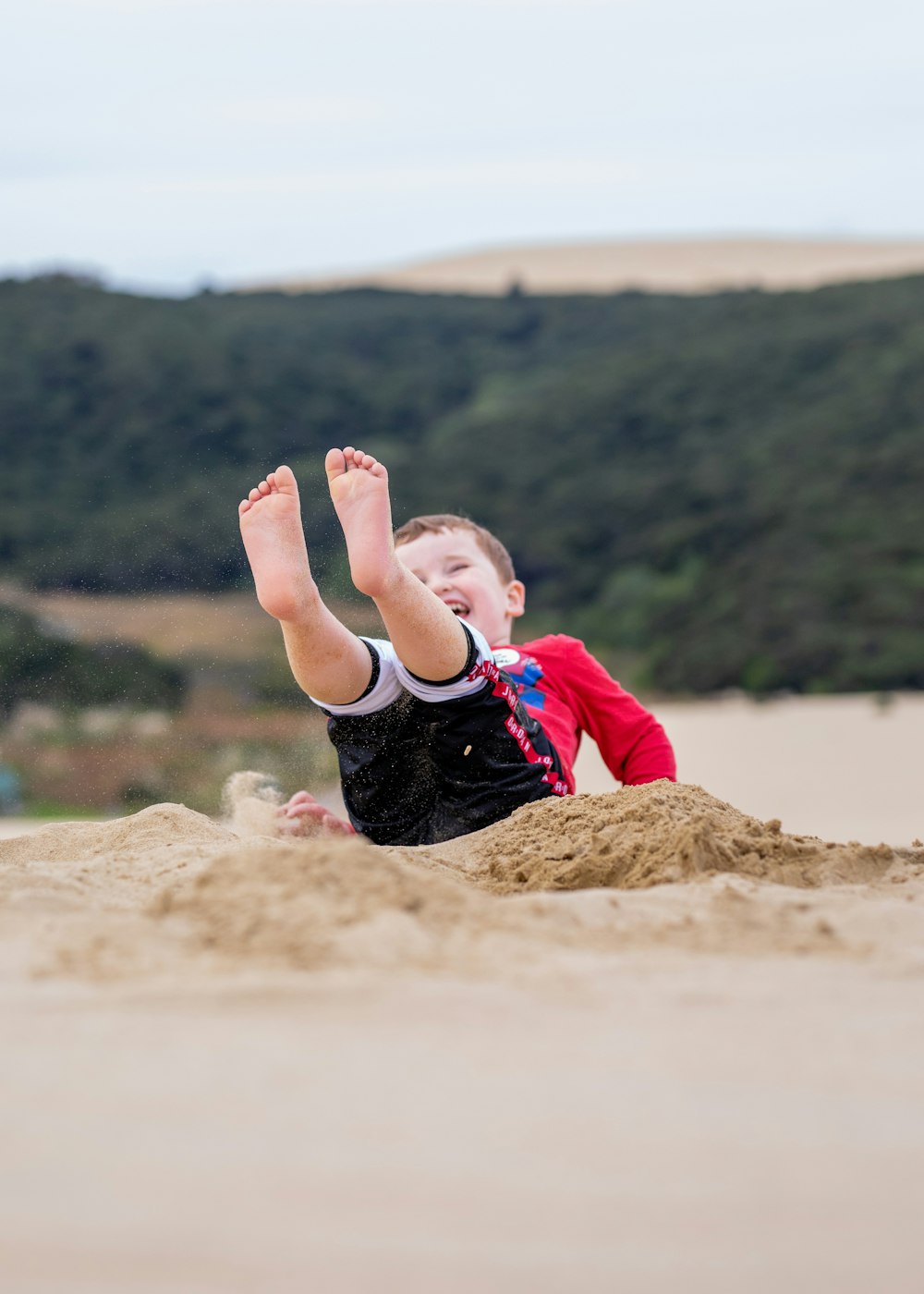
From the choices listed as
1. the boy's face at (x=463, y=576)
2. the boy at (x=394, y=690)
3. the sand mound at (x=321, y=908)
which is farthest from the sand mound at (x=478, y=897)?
the boy's face at (x=463, y=576)

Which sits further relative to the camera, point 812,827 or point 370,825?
point 812,827

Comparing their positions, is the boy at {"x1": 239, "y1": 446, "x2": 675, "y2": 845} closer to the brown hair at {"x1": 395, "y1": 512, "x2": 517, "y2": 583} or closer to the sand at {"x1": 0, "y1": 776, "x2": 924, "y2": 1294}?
the brown hair at {"x1": 395, "y1": 512, "x2": 517, "y2": 583}

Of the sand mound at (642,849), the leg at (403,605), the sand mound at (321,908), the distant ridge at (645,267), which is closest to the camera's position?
the sand mound at (321,908)

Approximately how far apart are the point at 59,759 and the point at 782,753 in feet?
16.4

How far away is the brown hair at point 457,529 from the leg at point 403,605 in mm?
843

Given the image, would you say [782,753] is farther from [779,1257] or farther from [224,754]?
[779,1257]

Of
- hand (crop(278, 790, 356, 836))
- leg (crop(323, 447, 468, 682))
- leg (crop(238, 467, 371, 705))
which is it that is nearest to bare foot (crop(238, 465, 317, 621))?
leg (crop(238, 467, 371, 705))

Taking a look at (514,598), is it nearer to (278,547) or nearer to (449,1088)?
(278,547)

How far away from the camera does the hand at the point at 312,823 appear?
3121 millimetres

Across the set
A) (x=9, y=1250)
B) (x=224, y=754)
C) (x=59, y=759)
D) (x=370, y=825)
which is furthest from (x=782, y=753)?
(x=9, y=1250)

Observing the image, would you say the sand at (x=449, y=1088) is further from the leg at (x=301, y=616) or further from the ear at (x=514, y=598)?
the ear at (x=514, y=598)

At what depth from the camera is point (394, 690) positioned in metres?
2.83

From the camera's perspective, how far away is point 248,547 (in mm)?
2854

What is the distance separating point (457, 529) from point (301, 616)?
40.0 inches
